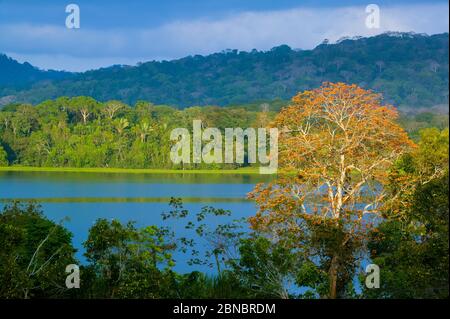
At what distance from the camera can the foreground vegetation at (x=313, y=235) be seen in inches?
250

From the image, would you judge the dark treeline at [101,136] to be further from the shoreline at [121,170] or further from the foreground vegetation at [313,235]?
the foreground vegetation at [313,235]

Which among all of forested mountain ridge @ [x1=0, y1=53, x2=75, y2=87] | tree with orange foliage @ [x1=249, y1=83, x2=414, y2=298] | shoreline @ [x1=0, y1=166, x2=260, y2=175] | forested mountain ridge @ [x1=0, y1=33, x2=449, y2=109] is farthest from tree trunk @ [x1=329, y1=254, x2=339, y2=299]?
forested mountain ridge @ [x1=0, y1=53, x2=75, y2=87]

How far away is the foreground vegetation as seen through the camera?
635 cm

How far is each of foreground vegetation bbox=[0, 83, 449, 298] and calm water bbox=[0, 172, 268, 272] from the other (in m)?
4.66

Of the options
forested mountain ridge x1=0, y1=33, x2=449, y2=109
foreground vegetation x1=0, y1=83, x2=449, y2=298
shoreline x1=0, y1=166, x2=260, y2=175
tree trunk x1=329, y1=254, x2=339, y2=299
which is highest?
forested mountain ridge x1=0, y1=33, x2=449, y2=109

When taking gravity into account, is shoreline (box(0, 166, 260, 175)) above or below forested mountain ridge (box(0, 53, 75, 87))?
below

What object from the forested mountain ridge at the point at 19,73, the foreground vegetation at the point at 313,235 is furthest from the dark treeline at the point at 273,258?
the forested mountain ridge at the point at 19,73

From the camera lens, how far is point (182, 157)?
4291 centimetres

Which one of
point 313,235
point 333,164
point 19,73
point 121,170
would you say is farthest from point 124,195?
point 19,73

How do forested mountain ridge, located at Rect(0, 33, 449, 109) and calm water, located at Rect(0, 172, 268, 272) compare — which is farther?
forested mountain ridge, located at Rect(0, 33, 449, 109)

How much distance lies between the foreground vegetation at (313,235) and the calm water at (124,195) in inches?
184

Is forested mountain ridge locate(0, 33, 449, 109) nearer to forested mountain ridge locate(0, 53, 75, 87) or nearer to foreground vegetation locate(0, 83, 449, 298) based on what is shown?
forested mountain ridge locate(0, 53, 75, 87)

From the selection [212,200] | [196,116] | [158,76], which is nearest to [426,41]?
[158,76]
